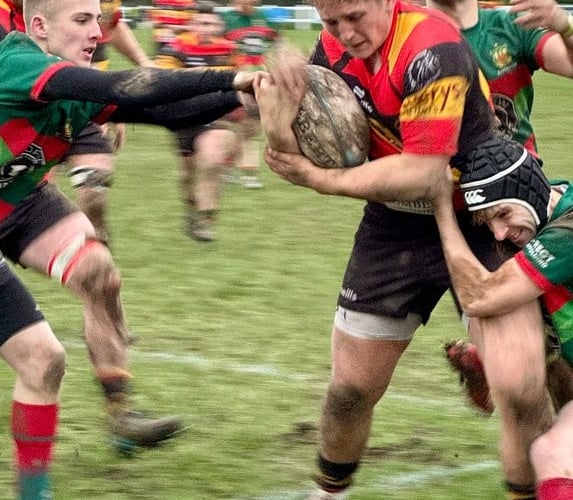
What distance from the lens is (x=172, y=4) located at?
10875mm

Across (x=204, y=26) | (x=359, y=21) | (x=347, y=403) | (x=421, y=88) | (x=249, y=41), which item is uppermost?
(x=359, y=21)

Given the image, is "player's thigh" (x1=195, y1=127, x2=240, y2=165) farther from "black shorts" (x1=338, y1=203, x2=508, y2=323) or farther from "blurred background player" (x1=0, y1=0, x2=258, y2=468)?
"black shorts" (x1=338, y1=203, x2=508, y2=323)

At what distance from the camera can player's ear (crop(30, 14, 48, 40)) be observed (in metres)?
4.81

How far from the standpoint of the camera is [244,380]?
20.5 feet

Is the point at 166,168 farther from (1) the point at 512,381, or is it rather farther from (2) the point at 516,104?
(1) the point at 512,381

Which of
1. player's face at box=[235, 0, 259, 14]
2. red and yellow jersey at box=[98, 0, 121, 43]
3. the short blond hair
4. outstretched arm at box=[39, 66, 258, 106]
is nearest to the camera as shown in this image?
outstretched arm at box=[39, 66, 258, 106]

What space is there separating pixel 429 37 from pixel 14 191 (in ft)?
5.74

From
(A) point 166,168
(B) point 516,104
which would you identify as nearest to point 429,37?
(B) point 516,104

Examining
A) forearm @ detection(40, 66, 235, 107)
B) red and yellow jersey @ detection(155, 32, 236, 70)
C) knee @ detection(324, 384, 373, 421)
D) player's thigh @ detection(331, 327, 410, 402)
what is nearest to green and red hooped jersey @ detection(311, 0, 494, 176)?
forearm @ detection(40, 66, 235, 107)

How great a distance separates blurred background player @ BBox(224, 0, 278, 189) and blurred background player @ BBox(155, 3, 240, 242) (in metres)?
0.15

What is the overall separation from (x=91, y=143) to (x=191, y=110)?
270 centimetres

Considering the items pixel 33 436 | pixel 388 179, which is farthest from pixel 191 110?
pixel 33 436

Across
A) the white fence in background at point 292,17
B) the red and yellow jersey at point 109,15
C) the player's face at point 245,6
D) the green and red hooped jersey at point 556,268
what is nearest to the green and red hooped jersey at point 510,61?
the green and red hooped jersey at point 556,268

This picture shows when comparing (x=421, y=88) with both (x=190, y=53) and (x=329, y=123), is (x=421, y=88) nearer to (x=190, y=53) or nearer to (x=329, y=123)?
(x=329, y=123)
